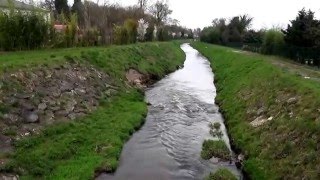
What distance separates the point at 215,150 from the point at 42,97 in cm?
899

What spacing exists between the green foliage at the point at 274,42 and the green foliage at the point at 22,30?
2850cm

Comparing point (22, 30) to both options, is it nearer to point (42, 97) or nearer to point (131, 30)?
point (42, 97)

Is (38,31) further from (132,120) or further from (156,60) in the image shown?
(156,60)

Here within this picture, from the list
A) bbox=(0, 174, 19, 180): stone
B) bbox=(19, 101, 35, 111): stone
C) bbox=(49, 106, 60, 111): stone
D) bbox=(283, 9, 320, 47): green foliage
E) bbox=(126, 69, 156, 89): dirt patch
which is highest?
bbox=(283, 9, 320, 47): green foliage

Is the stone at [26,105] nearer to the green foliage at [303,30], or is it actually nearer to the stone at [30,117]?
the stone at [30,117]

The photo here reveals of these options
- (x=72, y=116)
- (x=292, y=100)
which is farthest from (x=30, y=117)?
(x=292, y=100)

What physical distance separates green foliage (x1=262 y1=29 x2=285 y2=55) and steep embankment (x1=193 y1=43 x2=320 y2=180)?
19.4m

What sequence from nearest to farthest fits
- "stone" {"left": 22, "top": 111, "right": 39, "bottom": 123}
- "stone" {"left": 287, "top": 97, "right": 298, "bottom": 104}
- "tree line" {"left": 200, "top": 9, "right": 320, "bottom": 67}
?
"stone" {"left": 22, "top": 111, "right": 39, "bottom": 123}
"stone" {"left": 287, "top": 97, "right": 298, "bottom": 104}
"tree line" {"left": 200, "top": 9, "right": 320, "bottom": 67}

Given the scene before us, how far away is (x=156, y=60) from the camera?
149ft

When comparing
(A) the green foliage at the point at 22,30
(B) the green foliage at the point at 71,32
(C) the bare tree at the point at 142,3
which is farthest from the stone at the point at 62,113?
(C) the bare tree at the point at 142,3

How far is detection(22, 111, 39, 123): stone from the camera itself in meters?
17.1

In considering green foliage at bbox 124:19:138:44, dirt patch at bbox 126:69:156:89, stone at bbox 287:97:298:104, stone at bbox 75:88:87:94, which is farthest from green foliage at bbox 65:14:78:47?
stone at bbox 287:97:298:104

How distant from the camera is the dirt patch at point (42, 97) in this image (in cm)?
1623

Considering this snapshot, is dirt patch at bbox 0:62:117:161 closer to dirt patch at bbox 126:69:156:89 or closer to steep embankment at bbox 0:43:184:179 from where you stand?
steep embankment at bbox 0:43:184:179
